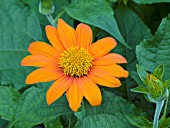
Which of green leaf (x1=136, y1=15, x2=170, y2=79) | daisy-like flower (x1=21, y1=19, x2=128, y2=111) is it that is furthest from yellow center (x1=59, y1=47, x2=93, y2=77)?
green leaf (x1=136, y1=15, x2=170, y2=79)

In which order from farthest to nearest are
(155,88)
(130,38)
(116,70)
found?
1. (130,38)
2. (116,70)
3. (155,88)

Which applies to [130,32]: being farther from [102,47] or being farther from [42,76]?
[42,76]

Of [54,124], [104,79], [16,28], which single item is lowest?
[54,124]

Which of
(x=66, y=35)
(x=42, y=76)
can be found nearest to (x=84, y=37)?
(x=66, y=35)

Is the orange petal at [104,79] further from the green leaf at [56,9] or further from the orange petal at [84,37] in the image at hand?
the green leaf at [56,9]

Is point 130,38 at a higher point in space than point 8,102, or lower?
higher

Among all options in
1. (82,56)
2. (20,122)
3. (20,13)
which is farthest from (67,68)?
(20,13)

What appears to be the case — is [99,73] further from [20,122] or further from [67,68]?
[20,122]
